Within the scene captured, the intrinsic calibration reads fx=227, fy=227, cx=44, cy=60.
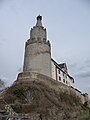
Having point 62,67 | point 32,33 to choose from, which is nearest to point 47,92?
point 32,33

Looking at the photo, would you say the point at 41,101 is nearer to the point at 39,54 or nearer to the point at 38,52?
the point at 39,54

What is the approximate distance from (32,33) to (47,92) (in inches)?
787

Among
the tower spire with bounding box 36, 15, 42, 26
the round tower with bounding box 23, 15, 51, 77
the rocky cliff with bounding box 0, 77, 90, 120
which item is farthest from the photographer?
the tower spire with bounding box 36, 15, 42, 26

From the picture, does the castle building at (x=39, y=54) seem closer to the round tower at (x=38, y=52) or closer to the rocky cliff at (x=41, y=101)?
the round tower at (x=38, y=52)

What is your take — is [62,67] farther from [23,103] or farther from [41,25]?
[23,103]

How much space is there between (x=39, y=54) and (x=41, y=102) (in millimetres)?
16965

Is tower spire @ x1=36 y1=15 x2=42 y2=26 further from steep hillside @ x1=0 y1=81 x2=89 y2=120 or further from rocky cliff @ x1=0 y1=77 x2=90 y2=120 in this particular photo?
steep hillside @ x1=0 y1=81 x2=89 y2=120

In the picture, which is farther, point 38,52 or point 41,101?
point 38,52

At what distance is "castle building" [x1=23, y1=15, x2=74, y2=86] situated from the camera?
52.7m

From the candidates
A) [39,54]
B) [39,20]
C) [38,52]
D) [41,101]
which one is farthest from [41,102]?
[39,20]

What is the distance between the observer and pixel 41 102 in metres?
39.7

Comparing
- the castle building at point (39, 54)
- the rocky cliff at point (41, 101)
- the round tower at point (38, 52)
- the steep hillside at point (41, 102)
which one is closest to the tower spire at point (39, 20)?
the castle building at point (39, 54)

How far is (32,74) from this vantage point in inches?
1832

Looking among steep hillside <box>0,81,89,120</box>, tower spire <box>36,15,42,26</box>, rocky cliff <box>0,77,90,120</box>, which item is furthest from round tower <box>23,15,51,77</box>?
steep hillside <box>0,81,89,120</box>
